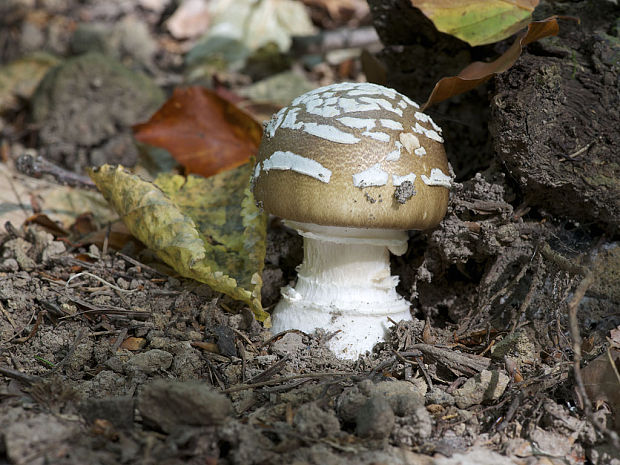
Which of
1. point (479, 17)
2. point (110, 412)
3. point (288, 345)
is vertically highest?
point (479, 17)

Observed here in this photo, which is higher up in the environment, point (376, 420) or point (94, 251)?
point (376, 420)

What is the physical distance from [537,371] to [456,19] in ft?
6.27

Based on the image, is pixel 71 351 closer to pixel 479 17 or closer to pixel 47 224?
pixel 47 224

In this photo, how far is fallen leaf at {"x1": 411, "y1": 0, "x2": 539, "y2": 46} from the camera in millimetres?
2957

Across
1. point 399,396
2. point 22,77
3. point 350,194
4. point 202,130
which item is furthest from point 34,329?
point 22,77

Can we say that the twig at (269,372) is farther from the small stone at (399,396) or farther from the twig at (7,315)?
the twig at (7,315)

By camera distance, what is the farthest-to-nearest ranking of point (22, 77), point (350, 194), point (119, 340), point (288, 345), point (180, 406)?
1. point (22, 77)
2. point (288, 345)
3. point (119, 340)
4. point (350, 194)
5. point (180, 406)

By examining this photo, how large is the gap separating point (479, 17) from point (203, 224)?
1.97 meters

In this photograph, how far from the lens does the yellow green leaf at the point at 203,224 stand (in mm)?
2846

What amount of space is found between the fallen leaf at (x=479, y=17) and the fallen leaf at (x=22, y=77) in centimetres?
438

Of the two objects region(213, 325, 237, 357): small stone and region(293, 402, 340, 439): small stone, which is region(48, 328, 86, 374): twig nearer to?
region(213, 325, 237, 357): small stone

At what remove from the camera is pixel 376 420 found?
1963 mm

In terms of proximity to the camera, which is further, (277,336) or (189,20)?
(189,20)

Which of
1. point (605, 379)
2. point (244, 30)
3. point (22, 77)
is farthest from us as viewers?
point (244, 30)
